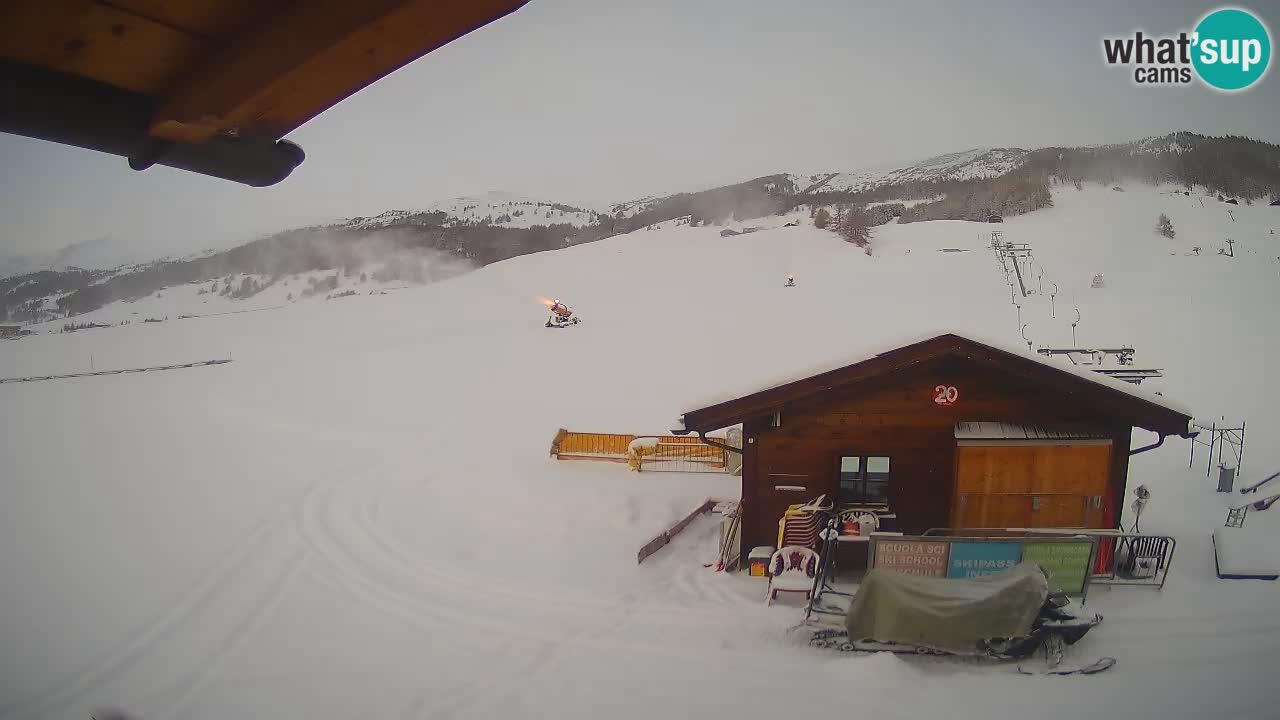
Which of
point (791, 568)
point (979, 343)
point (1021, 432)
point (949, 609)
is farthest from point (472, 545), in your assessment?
point (1021, 432)

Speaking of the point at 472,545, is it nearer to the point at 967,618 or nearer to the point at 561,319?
the point at 967,618

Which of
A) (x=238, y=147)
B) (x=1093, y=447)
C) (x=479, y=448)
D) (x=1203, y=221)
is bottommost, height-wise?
(x=479, y=448)

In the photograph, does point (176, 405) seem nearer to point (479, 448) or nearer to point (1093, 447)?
point (479, 448)

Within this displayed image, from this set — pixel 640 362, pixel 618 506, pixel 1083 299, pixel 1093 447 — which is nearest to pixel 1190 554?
pixel 1093 447

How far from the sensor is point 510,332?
151ft

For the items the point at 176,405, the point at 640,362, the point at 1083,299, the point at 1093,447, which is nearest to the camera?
the point at 1093,447

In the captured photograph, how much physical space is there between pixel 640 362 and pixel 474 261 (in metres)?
53.5

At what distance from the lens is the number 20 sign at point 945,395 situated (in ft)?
38.8

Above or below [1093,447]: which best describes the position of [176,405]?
below

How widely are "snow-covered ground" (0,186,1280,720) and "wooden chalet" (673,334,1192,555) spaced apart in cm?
126

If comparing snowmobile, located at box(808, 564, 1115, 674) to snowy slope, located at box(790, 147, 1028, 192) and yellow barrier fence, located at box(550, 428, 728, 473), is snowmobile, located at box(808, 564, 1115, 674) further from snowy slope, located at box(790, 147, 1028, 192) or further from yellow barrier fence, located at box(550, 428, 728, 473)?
snowy slope, located at box(790, 147, 1028, 192)

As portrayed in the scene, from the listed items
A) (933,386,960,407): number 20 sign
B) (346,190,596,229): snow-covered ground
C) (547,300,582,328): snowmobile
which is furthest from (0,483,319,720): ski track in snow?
(346,190,596,229): snow-covered ground

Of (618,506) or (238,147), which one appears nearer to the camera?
(238,147)

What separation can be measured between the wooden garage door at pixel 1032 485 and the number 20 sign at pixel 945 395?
866mm
